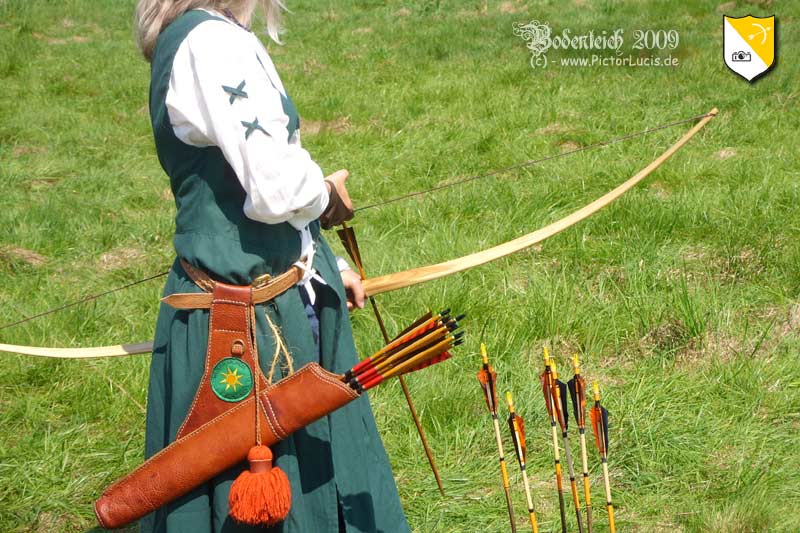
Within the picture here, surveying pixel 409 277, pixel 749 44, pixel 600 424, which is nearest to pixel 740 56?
pixel 749 44

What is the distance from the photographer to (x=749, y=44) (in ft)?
23.0

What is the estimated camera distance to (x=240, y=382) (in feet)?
6.40

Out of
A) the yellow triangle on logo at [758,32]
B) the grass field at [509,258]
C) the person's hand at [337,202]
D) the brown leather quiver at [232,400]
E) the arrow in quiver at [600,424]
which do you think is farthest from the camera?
the yellow triangle on logo at [758,32]

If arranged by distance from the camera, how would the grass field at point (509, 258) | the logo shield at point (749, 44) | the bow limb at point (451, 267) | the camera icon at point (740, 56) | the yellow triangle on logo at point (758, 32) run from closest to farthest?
the bow limb at point (451, 267)
the grass field at point (509, 258)
the logo shield at point (749, 44)
the camera icon at point (740, 56)
the yellow triangle on logo at point (758, 32)

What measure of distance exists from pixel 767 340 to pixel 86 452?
2.41m

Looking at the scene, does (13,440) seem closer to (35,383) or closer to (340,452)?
(35,383)

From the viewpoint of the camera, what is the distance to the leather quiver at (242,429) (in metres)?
1.93

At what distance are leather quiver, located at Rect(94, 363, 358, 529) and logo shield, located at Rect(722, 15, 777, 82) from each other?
5.07 meters

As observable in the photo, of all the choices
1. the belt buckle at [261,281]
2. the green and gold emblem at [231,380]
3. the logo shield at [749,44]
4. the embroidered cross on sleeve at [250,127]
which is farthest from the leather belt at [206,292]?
the logo shield at [749,44]

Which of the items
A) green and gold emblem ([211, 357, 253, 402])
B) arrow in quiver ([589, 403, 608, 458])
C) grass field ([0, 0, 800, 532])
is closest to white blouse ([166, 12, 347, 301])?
green and gold emblem ([211, 357, 253, 402])

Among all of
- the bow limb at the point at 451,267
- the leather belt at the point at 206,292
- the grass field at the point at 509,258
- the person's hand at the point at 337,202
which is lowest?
the grass field at the point at 509,258

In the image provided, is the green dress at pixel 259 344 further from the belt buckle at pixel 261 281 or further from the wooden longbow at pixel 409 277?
the wooden longbow at pixel 409 277

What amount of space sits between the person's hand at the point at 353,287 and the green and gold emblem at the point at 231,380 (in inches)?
13.3

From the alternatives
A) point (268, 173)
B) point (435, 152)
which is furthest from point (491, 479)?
point (435, 152)
